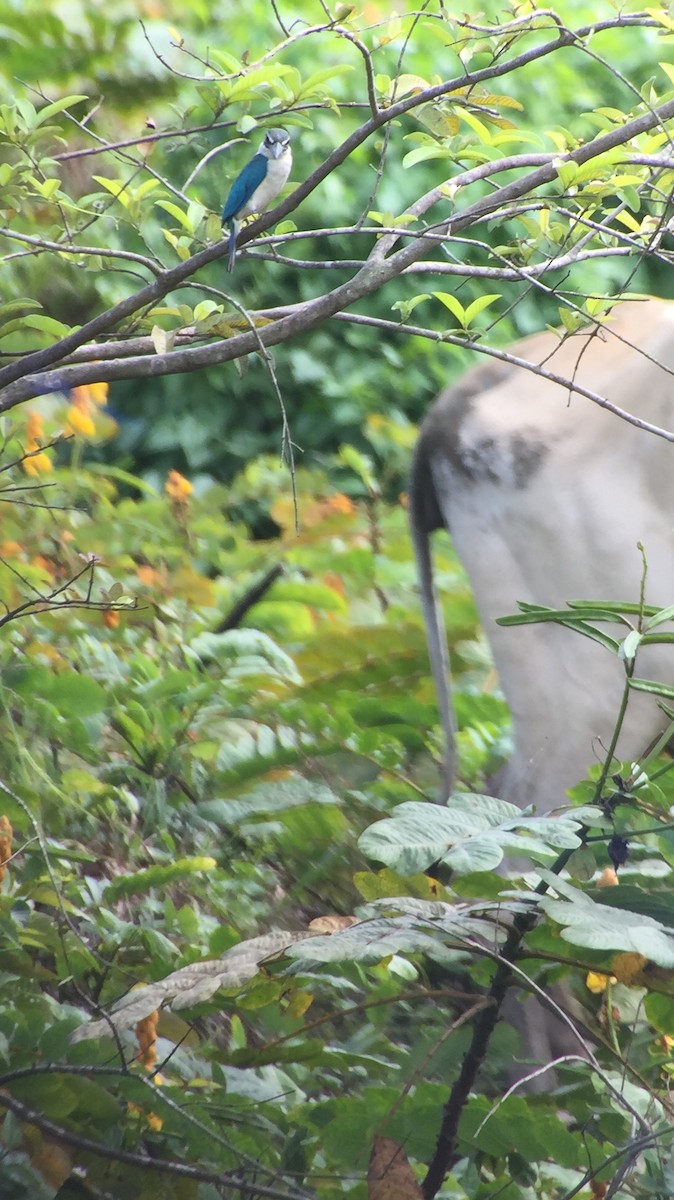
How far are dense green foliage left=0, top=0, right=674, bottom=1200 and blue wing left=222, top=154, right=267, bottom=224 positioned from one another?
0.03 meters

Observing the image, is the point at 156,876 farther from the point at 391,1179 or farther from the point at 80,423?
the point at 80,423

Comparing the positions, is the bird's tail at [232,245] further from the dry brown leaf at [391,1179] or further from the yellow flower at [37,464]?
the yellow flower at [37,464]

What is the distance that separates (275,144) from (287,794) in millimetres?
969

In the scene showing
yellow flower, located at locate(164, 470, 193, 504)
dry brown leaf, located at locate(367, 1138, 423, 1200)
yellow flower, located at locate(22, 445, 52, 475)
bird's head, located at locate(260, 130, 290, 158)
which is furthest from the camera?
yellow flower, located at locate(164, 470, 193, 504)

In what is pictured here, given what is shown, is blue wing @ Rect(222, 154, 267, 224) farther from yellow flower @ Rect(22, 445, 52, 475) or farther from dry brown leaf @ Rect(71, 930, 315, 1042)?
yellow flower @ Rect(22, 445, 52, 475)

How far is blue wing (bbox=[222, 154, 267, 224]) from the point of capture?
1.54 meters

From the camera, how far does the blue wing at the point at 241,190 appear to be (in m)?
1.54

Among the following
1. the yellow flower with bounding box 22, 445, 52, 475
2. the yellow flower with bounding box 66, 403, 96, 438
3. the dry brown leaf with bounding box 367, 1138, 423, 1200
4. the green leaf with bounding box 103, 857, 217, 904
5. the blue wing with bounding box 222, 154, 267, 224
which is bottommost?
the dry brown leaf with bounding box 367, 1138, 423, 1200

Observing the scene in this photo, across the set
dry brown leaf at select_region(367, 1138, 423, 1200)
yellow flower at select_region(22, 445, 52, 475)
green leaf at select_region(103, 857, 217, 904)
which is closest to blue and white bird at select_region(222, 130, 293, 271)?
green leaf at select_region(103, 857, 217, 904)

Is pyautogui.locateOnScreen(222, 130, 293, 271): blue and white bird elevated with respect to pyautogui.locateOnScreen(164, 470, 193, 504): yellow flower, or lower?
elevated

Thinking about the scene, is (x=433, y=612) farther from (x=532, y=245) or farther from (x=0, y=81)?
(x=0, y=81)

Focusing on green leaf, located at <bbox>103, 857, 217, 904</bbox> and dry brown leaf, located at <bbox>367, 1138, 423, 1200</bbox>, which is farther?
green leaf, located at <bbox>103, 857, 217, 904</bbox>

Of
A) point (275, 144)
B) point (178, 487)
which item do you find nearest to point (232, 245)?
point (275, 144)

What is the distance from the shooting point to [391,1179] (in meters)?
1.22
